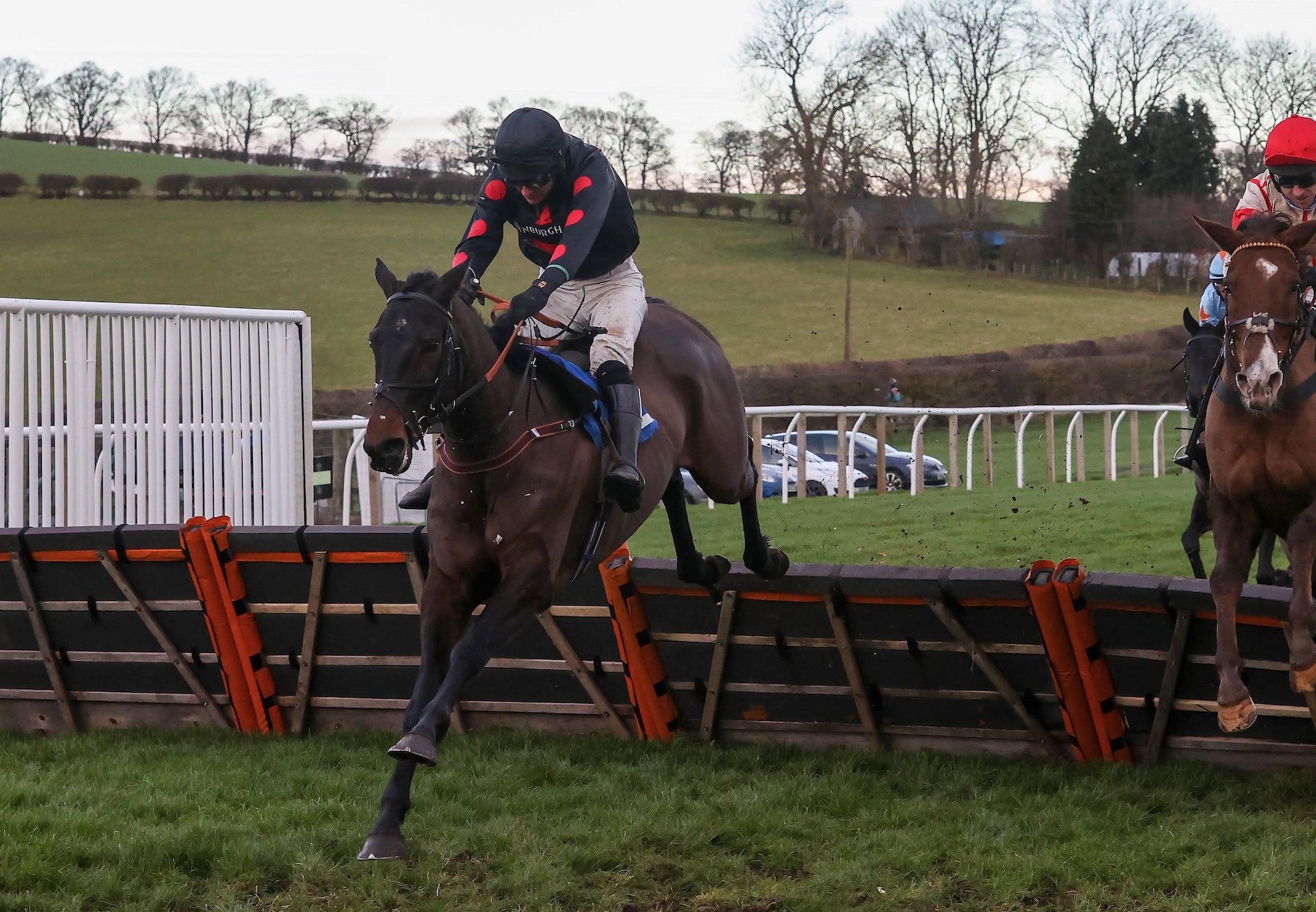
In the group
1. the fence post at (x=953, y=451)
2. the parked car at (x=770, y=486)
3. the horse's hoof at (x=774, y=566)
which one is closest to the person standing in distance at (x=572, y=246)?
the horse's hoof at (x=774, y=566)

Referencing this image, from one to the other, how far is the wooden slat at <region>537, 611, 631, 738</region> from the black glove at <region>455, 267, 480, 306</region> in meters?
1.58

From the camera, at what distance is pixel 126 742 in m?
5.81

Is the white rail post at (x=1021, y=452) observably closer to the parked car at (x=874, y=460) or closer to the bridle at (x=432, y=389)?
the parked car at (x=874, y=460)

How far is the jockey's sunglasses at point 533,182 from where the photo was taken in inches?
188

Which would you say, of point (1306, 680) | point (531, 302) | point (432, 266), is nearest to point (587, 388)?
point (531, 302)

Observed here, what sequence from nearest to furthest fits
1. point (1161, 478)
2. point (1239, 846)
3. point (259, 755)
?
point (1239, 846), point (259, 755), point (1161, 478)

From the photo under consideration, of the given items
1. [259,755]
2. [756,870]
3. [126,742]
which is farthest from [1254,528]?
[126,742]

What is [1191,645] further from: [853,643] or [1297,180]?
[1297,180]

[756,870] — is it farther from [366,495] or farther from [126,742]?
[366,495]

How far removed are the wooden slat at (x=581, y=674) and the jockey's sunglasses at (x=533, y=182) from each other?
1654 mm

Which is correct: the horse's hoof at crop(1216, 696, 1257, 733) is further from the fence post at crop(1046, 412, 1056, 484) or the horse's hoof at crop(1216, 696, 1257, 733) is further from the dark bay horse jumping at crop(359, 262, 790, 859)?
the fence post at crop(1046, 412, 1056, 484)

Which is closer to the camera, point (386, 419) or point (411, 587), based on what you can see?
point (386, 419)

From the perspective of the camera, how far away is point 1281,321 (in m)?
4.24

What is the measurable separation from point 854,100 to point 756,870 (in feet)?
116
